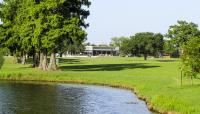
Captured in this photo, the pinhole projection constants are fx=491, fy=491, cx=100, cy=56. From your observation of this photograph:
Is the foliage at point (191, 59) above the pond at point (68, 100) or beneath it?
above

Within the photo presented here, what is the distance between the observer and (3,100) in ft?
162

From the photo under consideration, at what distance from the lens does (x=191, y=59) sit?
175ft

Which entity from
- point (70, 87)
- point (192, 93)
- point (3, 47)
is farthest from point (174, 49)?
point (192, 93)

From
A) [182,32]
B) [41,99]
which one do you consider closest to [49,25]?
[41,99]

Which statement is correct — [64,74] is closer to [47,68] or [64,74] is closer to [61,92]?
[47,68]

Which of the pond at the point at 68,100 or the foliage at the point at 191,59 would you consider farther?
the foliage at the point at 191,59

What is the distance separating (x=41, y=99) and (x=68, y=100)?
2820 millimetres

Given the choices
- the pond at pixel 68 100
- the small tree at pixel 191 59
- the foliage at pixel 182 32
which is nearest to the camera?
the pond at pixel 68 100

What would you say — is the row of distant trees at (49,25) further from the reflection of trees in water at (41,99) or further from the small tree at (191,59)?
the small tree at (191,59)

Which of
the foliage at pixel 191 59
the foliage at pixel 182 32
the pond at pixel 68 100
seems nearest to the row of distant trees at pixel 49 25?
the pond at pixel 68 100

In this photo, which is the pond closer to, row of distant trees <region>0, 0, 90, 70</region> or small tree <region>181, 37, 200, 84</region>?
small tree <region>181, 37, 200, 84</region>

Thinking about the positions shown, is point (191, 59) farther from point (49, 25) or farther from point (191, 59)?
point (49, 25)

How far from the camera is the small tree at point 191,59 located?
53.2m

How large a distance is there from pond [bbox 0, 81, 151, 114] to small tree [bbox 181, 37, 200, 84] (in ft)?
21.5
